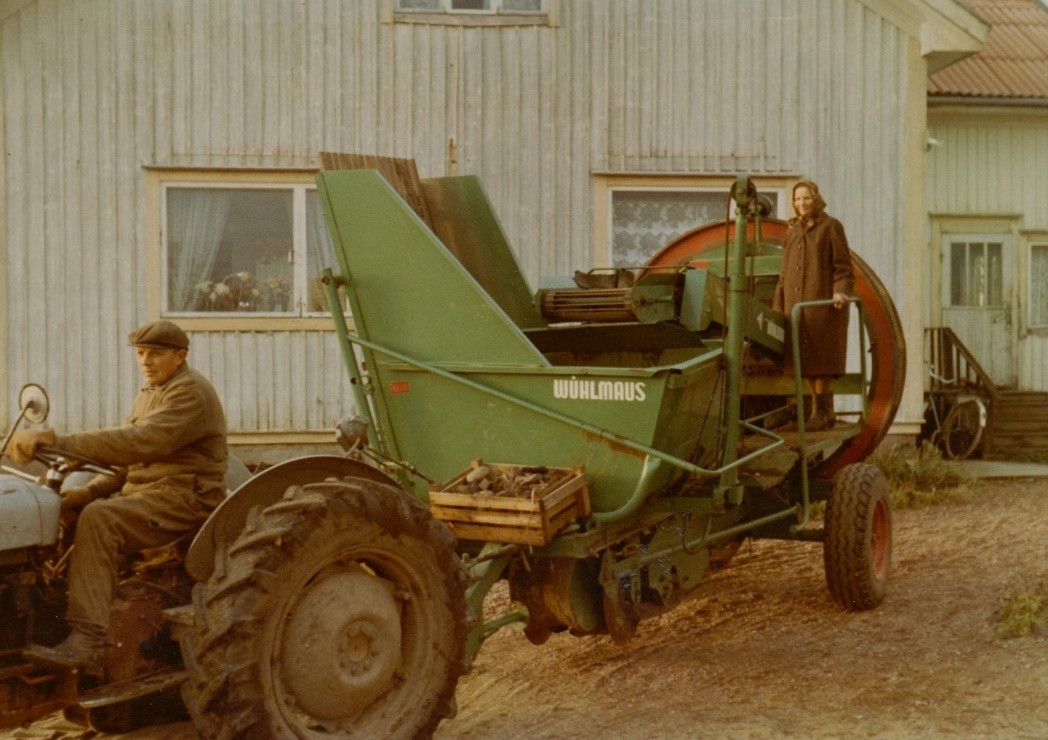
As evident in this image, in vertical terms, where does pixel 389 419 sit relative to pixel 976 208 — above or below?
below

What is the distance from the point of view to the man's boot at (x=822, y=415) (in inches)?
304

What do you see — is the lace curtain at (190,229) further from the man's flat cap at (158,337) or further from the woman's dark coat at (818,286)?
the man's flat cap at (158,337)

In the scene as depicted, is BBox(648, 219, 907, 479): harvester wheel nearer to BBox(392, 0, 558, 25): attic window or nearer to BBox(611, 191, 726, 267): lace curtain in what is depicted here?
BBox(611, 191, 726, 267): lace curtain

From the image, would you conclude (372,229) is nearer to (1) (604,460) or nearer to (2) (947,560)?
(1) (604,460)

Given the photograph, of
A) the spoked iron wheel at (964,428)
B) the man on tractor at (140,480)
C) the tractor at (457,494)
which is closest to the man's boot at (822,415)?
the tractor at (457,494)

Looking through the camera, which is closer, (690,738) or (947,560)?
(690,738)

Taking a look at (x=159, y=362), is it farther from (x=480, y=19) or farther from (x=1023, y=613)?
(x=480, y=19)

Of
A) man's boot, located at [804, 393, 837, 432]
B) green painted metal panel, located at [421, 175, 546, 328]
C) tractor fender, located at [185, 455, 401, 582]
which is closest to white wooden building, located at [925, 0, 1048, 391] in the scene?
man's boot, located at [804, 393, 837, 432]

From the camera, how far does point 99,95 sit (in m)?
11.5

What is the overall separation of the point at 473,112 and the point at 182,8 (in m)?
2.77

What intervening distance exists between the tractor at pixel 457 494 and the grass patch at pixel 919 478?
3.17 meters

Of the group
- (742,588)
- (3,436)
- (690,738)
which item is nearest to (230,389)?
(3,436)

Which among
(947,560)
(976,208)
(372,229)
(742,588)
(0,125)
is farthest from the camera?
(976,208)

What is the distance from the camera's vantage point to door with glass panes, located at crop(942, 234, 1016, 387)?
623 inches
